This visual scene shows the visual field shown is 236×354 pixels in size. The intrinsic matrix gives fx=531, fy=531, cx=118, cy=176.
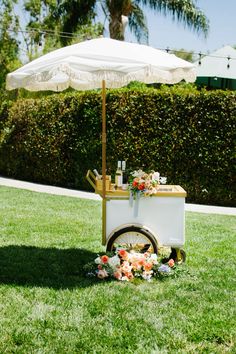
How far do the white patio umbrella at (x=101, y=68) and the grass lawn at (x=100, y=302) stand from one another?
3.82 feet

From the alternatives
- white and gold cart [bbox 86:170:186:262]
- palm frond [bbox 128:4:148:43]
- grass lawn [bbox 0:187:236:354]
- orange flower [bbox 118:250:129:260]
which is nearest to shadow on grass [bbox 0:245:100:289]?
grass lawn [bbox 0:187:236:354]

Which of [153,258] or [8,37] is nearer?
[153,258]

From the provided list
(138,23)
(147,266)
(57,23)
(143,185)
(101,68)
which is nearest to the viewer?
(101,68)

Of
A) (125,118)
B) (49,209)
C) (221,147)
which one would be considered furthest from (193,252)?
(125,118)

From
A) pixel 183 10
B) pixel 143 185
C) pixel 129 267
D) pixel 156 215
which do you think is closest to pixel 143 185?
pixel 143 185

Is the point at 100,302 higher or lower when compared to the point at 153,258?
lower

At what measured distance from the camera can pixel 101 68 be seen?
17.2 ft

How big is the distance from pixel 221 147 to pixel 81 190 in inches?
151

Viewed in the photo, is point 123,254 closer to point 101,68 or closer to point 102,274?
point 102,274

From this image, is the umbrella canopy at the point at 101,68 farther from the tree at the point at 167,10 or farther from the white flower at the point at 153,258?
the tree at the point at 167,10

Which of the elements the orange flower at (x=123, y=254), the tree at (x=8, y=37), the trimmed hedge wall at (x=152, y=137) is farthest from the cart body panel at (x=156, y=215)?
the tree at (x=8, y=37)

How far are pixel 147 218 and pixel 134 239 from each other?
27 cm

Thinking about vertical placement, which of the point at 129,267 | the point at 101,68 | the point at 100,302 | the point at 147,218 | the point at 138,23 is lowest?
the point at 100,302

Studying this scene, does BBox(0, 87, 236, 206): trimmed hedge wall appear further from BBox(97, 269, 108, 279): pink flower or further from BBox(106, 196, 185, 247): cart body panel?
BBox(97, 269, 108, 279): pink flower
